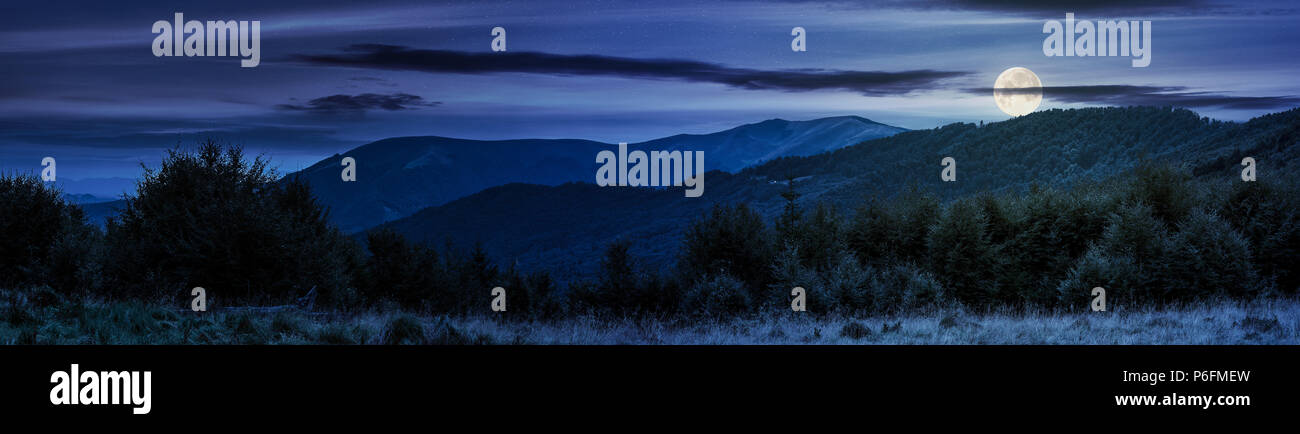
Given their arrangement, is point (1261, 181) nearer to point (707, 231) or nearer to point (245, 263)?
point (707, 231)

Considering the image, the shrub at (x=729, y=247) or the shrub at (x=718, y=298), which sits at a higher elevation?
the shrub at (x=729, y=247)

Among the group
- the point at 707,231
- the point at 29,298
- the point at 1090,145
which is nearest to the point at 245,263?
the point at 29,298

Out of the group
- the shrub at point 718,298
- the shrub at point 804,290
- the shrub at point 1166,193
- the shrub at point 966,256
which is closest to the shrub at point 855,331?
the shrub at point 804,290

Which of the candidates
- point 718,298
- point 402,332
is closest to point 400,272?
point 718,298

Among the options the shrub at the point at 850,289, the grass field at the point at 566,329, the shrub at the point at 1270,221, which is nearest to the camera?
the grass field at the point at 566,329

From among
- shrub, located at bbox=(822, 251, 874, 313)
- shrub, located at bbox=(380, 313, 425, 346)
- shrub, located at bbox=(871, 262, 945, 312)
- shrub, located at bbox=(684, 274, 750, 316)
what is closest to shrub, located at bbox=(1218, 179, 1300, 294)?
shrub, located at bbox=(871, 262, 945, 312)

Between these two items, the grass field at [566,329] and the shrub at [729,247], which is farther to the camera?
the shrub at [729,247]

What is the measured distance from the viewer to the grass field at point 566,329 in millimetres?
11383

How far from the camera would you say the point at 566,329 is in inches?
556

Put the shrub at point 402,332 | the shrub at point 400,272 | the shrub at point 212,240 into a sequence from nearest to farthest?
the shrub at point 402,332
the shrub at point 212,240
the shrub at point 400,272

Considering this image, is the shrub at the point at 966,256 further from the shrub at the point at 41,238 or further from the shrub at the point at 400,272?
the shrub at the point at 400,272

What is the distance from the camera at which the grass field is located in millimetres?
11383

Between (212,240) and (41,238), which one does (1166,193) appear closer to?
(212,240)
